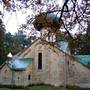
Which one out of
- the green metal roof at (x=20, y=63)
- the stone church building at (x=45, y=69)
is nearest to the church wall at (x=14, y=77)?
the stone church building at (x=45, y=69)

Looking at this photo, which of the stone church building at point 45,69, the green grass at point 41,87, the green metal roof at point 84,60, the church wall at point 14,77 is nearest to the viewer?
the green grass at point 41,87

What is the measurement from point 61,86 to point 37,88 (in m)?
4.07

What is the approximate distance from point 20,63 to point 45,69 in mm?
3677

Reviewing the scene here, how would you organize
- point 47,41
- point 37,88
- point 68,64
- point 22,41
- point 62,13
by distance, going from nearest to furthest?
point 62,13 < point 47,41 < point 37,88 < point 68,64 < point 22,41

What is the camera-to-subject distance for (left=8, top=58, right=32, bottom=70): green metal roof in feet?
168

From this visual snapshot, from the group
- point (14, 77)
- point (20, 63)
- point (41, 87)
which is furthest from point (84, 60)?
point (14, 77)

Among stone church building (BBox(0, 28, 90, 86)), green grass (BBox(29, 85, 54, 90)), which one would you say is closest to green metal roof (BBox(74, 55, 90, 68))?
stone church building (BBox(0, 28, 90, 86))

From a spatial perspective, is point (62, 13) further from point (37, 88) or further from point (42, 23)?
point (37, 88)

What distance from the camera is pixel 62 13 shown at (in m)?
17.0

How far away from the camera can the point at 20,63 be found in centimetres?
5269

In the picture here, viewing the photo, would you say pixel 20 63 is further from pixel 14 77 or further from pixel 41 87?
pixel 41 87

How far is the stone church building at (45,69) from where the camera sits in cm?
4978

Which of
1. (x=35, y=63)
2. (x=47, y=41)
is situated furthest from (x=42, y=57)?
(x=47, y=41)

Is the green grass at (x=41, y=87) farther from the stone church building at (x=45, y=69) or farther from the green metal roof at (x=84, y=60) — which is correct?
the green metal roof at (x=84, y=60)
